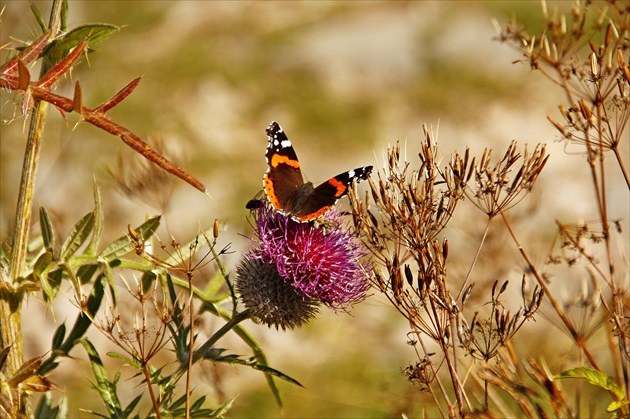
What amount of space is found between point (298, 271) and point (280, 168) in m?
0.75

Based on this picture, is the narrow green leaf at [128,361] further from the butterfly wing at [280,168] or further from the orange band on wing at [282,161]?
the orange band on wing at [282,161]

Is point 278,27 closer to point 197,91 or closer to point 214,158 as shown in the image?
point 197,91

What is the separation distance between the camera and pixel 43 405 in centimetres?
275

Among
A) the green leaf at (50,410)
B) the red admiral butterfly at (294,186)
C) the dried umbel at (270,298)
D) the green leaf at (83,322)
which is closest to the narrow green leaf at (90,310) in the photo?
the green leaf at (83,322)

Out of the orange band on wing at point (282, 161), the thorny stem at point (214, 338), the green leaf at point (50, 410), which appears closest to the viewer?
the thorny stem at point (214, 338)

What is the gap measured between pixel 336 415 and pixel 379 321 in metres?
2.92

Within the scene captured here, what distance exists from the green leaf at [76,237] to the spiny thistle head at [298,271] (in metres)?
0.63

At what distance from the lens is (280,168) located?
11.4 feet

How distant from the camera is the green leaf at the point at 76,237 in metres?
2.44

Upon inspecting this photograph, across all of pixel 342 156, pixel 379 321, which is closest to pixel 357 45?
pixel 342 156

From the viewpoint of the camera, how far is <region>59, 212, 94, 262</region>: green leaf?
244 cm

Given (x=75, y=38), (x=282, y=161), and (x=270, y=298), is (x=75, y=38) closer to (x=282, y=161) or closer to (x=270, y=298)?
(x=270, y=298)

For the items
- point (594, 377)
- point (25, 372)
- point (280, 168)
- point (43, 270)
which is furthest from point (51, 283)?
point (594, 377)

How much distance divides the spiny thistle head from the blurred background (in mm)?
4651
